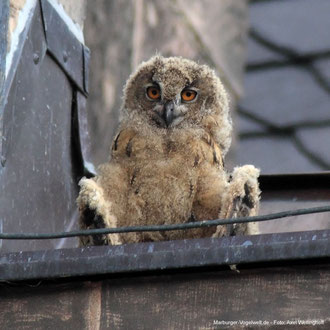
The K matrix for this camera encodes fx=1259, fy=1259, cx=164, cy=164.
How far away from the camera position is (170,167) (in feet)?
16.6

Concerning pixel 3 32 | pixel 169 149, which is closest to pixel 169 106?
pixel 169 149

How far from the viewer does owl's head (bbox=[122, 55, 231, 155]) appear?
5426 millimetres

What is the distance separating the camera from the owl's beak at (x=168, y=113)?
537cm

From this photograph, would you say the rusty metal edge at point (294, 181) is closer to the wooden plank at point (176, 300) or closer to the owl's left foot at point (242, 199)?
the owl's left foot at point (242, 199)

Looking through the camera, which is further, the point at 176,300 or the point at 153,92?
the point at 153,92

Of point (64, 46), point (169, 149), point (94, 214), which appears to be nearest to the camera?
point (94, 214)

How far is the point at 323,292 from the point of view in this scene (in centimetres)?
384

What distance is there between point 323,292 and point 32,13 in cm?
195

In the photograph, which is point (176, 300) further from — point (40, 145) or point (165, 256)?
point (40, 145)

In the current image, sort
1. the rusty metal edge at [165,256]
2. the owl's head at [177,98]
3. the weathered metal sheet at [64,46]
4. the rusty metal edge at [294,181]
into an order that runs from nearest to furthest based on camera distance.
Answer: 1. the rusty metal edge at [165,256]
2. the rusty metal edge at [294,181]
3. the weathered metal sheet at [64,46]
4. the owl's head at [177,98]

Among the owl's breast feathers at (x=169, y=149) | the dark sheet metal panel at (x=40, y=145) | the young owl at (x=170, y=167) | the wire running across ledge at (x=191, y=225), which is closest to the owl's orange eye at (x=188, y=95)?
the young owl at (x=170, y=167)

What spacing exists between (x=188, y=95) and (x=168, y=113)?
0.68 feet

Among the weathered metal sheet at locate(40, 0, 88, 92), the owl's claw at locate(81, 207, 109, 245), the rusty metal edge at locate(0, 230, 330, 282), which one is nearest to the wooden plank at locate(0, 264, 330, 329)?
the rusty metal edge at locate(0, 230, 330, 282)

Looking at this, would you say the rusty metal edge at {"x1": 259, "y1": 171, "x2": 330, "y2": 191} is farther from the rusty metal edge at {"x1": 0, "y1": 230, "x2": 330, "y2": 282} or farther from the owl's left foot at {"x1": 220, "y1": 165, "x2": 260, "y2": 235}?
the rusty metal edge at {"x1": 0, "y1": 230, "x2": 330, "y2": 282}
